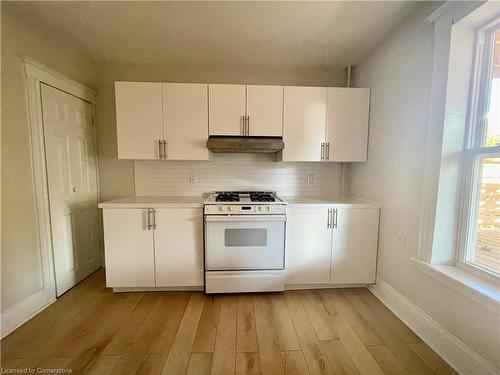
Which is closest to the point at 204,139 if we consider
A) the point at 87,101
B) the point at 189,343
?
the point at 87,101

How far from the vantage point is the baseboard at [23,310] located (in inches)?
65.6

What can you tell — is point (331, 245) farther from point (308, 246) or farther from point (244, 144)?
point (244, 144)

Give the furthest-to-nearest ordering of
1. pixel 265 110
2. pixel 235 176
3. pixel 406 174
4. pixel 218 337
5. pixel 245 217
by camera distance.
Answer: pixel 235 176 < pixel 265 110 < pixel 245 217 < pixel 406 174 < pixel 218 337

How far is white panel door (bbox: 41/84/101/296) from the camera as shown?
2090 mm

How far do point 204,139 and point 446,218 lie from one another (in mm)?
2217

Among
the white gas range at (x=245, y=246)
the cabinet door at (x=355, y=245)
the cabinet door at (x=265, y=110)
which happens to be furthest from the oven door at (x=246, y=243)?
the cabinet door at (x=265, y=110)

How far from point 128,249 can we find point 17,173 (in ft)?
3.55

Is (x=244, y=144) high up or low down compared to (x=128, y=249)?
up

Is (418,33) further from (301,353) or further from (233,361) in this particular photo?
(233,361)

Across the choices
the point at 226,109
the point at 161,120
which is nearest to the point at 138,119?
the point at 161,120

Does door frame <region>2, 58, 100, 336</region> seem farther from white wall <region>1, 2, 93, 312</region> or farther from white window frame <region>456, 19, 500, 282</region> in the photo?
white window frame <region>456, 19, 500, 282</region>

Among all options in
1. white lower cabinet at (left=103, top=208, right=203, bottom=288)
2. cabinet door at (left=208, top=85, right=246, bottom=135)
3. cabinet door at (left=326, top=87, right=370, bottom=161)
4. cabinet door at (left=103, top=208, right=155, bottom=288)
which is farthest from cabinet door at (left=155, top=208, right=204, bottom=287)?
cabinet door at (left=326, top=87, right=370, bottom=161)

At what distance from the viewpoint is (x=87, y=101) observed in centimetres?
254

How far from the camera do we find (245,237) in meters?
2.19
